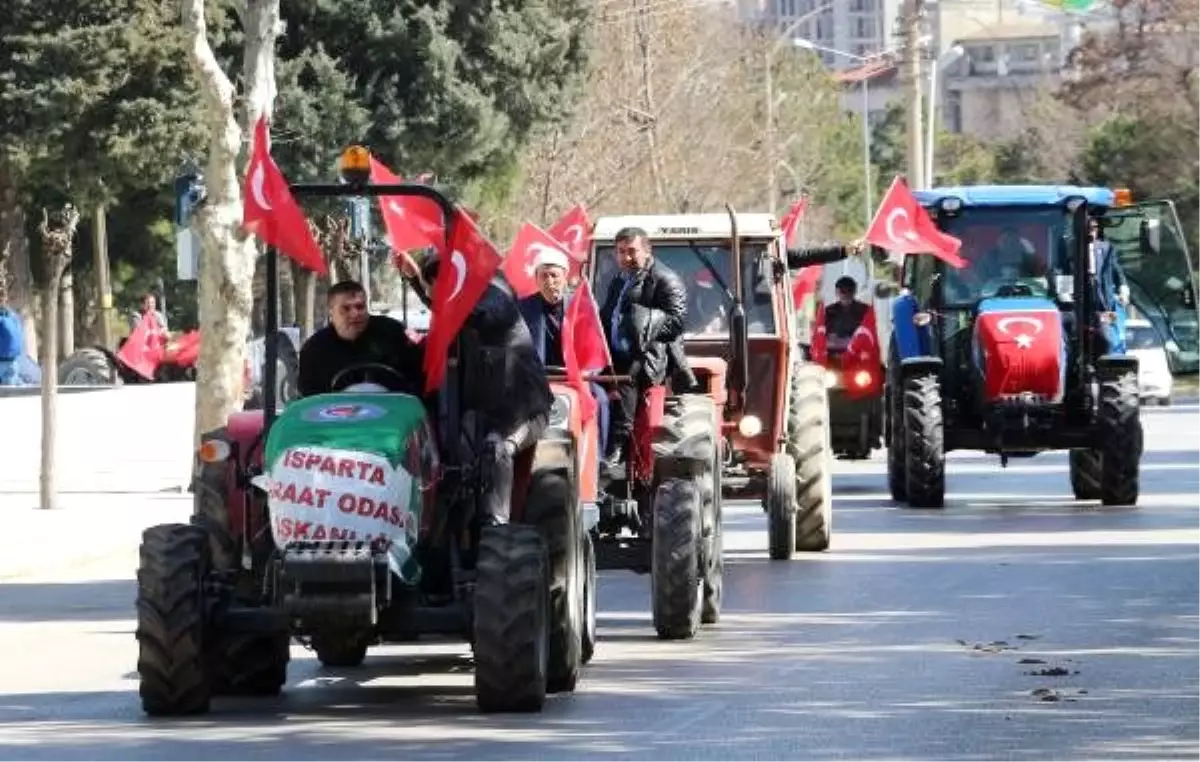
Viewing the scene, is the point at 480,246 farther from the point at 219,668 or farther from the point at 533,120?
the point at 533,120

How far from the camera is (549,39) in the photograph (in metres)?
53.5

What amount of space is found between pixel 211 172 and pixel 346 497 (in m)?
17.8

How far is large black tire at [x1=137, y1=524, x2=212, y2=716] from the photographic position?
1293 cm

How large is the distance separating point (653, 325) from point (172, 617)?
5.41m

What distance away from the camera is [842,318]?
32125 millimetres

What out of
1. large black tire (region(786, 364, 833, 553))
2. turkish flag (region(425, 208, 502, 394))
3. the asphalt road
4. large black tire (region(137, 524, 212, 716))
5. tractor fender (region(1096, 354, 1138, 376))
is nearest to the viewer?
the asphalt road

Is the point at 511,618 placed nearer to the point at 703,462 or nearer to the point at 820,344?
the point at 703,462

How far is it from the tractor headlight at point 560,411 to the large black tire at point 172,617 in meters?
2.38

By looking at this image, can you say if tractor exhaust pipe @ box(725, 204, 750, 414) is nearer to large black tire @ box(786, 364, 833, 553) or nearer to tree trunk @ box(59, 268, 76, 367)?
large black tire @ box(786, 364, 833, 553)

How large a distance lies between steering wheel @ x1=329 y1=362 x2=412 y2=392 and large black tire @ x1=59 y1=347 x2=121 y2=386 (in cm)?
3573

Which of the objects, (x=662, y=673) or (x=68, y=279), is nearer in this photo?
(x=662, y=673)

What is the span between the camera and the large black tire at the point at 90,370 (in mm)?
49062

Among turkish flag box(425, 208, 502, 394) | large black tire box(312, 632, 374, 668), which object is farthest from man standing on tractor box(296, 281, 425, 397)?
large black tire box(312, 632, 374, 668)

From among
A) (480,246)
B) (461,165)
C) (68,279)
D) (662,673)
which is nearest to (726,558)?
(662,673)
